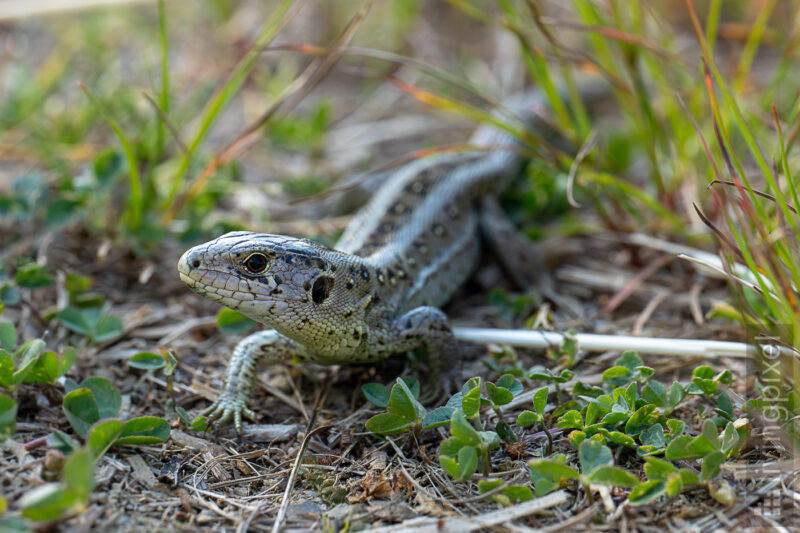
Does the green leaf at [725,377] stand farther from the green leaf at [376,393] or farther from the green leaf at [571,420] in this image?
the green leaf at [376,393]

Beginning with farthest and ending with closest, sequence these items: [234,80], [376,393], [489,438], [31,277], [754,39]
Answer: [754,39] → [234,80] → [31,277] → [376,393] → [489,438]

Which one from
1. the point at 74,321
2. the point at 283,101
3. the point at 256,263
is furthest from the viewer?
the point at 283,101

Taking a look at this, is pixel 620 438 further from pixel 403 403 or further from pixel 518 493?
pixel 403 403

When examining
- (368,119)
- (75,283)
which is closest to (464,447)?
(75,283)

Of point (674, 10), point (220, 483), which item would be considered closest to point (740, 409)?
point (220, 483)

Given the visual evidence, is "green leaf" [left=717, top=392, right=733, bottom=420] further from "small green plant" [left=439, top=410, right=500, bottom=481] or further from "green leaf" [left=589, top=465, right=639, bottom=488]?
"small green plant" [left=439, top=410, right=500, bottom=481]

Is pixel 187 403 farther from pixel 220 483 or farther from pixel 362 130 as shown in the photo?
pixel 362 130
